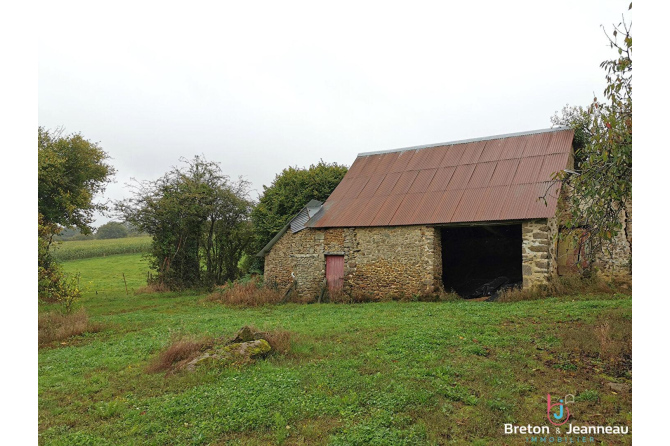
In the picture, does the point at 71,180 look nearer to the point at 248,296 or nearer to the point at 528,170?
the point at 248,296

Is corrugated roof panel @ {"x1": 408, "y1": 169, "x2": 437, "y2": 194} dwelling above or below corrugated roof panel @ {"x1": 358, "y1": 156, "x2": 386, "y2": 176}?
below

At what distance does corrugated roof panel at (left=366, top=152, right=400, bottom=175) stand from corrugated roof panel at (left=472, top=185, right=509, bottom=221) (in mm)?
4782

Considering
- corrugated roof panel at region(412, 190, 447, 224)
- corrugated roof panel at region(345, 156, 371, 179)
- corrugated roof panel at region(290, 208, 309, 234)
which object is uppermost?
corrugated roof panel at region(345, 156, 371, 179)

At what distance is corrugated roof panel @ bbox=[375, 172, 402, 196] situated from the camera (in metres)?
15.9

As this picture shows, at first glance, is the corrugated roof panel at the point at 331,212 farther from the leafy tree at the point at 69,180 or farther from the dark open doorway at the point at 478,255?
the leafy tree at the point at 69,180

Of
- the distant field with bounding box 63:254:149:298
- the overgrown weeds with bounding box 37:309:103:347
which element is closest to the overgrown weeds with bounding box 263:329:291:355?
the overgrown weeds with bounding box 37:309:103:347

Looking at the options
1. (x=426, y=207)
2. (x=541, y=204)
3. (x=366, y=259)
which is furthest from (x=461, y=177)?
(x=366, y=259)

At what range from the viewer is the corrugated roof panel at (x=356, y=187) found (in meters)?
16.6

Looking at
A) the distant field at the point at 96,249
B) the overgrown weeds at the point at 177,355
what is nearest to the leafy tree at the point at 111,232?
the distant field at the point at 96,249

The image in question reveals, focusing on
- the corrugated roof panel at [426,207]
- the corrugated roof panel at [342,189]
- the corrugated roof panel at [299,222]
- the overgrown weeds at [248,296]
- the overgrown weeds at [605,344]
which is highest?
the corrugated roof panel at [342,189]

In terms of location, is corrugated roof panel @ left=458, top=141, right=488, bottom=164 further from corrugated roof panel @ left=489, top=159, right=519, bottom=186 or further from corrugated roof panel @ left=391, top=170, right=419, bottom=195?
corrugated roof panel @ left=391, top=170, right=419, bottom=195

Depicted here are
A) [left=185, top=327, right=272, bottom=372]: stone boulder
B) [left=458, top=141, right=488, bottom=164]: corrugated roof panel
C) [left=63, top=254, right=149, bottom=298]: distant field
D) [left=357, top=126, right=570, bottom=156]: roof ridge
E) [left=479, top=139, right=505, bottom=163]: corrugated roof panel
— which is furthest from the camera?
[left=63, top=254, right=149, bottom=298]: distant field

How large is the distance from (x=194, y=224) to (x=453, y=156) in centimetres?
1275

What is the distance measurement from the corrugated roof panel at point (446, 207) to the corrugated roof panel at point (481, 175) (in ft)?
1.80
